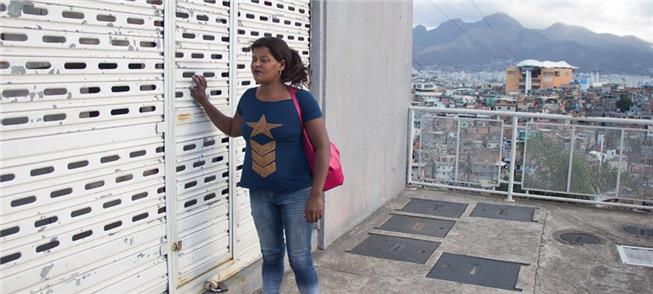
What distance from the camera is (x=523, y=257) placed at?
5176 millimetres

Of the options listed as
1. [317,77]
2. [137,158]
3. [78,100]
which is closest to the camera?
[78,100]

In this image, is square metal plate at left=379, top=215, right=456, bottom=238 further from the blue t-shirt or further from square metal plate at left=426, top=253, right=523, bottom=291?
the blue t-shirt

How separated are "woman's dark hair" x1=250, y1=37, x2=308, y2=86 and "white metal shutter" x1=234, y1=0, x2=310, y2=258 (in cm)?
80

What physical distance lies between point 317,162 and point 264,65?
2.03ft

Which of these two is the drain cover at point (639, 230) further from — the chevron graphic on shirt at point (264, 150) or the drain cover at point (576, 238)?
the chevron graphic on shirt at point (264, 150)

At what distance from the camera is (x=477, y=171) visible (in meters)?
7.70

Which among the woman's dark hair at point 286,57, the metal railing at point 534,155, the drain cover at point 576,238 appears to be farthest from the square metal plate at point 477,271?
the metal railing at point 534,155

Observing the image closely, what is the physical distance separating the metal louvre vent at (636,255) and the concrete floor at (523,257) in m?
0.08

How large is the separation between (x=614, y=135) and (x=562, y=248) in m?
2.18

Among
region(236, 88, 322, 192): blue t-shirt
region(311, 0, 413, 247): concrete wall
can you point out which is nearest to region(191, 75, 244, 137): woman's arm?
region(236, 88, 322, 192): blue t-shirt

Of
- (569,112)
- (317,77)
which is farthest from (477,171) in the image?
(317,77)

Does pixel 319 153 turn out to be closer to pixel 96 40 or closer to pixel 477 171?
pixel 96 40

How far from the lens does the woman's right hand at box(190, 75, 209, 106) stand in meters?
3.44

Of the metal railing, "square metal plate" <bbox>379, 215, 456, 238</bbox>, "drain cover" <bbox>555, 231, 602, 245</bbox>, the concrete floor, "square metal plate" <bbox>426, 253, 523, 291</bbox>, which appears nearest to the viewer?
the concrete floor
